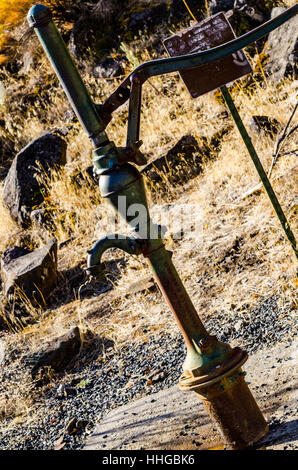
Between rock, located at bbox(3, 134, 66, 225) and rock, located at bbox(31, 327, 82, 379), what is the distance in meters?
3.34

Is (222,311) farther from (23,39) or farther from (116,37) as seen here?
(23,39)

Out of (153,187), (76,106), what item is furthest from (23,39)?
(76,106)

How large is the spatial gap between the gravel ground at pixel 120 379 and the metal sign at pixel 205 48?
53.2 inches

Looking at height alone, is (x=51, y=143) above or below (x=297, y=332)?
above

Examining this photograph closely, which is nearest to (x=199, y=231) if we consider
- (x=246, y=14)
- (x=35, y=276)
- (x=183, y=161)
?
(x=183, y=161)

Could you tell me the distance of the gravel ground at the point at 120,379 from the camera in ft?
10.00

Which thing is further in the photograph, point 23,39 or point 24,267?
point 23,39

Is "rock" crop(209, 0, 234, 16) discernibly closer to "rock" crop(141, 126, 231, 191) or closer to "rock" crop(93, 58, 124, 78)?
"rock" crop(93, 58, 124, 78)

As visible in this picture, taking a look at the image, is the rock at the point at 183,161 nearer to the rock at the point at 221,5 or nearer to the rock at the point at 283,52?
the rock at the point at 283,52

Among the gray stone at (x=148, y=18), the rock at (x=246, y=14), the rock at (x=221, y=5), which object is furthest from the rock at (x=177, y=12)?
the rock at (x=246, y=14)

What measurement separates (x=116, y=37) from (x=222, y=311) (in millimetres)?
7646

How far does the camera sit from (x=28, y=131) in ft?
31.8

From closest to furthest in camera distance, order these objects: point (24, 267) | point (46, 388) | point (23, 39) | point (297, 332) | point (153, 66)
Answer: point (153, 66) → point (297, 332) → point (46, 388) → point (24, 267) → point (23, 39)

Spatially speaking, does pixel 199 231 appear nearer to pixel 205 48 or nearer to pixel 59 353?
pixel 59 353
